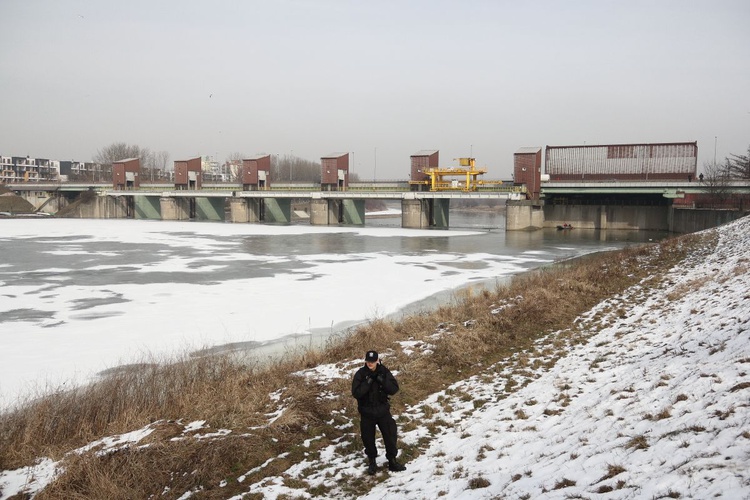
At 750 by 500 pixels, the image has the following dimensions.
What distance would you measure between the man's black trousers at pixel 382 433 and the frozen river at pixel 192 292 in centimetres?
698

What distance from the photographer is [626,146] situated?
6744 centimetres

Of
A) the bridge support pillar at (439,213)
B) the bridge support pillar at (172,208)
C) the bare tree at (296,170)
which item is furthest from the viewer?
the bare tree at (296,170)

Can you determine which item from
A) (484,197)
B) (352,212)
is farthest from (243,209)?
(484,197)

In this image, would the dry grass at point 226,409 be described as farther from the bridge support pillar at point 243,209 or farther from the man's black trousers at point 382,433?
the bridge support pillar at point 243,209

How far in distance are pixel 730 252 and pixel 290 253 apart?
25.1m

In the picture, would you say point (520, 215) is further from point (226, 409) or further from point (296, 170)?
point (296, 170)

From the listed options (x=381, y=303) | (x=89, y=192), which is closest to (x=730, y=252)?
(x=381, y=303)

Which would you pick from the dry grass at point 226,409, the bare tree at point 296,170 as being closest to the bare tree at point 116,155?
the bare tree at point 296,170

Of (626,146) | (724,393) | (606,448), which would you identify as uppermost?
Answer: (626,146)

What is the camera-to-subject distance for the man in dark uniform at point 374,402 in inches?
276

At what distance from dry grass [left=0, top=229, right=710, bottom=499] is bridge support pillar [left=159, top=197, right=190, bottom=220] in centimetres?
7517

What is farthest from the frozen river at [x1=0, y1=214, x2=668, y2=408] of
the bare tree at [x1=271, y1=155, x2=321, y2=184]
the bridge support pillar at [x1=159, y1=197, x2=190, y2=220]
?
the bare tree at [x1=271, y1=155, x2=321, y2=184]

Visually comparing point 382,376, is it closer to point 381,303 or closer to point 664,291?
point 381,303

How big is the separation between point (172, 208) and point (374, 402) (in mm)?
83086
